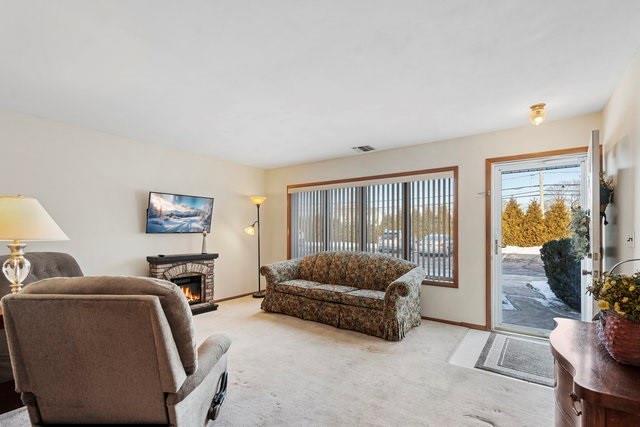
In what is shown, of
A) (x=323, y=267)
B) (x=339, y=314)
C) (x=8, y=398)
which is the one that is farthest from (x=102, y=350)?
(x=323, y=267)

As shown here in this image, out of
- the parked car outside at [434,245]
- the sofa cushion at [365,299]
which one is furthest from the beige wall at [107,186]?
the parked car outside at [434,245]

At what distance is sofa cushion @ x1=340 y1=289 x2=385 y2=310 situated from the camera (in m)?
3.64

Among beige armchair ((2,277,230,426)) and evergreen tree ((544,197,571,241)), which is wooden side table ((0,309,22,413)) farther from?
evergreen tree ((544,197,571,241))

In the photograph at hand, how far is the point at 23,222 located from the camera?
2.13m

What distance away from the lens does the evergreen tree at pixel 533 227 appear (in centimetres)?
484

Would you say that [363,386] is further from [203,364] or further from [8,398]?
[8,398]

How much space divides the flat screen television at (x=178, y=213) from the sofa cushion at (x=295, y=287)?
5.31ft

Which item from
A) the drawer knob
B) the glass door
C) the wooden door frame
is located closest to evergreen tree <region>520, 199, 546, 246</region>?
the glass door

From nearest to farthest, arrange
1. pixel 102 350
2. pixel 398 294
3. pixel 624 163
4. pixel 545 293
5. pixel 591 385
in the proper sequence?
pixel 591 385 < pixel 102 350 < pixel 624 163 < pixel 398 294 < pixel 545 293

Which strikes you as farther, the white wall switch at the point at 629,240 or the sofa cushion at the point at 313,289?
the sofa cushion at the point at 313,289

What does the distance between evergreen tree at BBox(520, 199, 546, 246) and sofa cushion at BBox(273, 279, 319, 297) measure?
348cm

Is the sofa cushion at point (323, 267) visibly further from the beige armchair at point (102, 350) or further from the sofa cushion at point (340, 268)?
the beige armchair at point (102, 350)

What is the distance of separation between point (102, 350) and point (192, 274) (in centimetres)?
360

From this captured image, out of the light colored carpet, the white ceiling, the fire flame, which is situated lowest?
the light colored carpet
